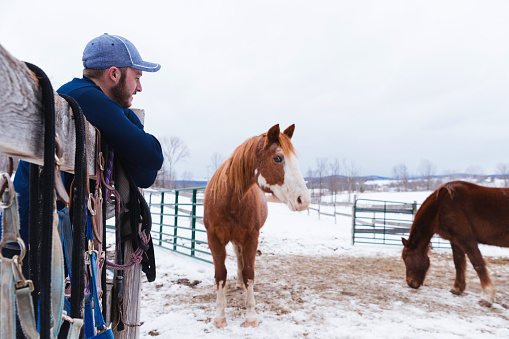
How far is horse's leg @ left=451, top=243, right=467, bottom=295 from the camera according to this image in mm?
4168

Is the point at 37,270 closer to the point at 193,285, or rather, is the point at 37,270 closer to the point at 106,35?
the point at 106,35

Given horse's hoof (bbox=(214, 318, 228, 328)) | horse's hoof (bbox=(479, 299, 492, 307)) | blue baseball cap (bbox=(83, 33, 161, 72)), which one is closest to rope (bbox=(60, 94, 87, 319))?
blue baseball cap (bbox=(83, 33, 161, 72))

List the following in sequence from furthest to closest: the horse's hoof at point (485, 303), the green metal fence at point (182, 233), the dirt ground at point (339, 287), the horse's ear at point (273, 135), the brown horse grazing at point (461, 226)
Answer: the green metal fence at point (182, 233)
the brown horse grazing at point (461, 226)
the horse's hoof at point (485, 303)
the dirt ground at point (339, 287)
the horse's ear at point (273, 135)

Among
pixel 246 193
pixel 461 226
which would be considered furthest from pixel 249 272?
pixel 461 226

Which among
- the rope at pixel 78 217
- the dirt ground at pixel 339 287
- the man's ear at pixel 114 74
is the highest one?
the man's ear at pixel 114 74

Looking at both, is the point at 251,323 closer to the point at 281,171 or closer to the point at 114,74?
the point at 281,171

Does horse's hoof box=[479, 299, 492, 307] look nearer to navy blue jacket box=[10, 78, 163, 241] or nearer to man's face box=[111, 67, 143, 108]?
navy blue jacket box=[10, 78, 163, 241]

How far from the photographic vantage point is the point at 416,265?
14.0 ft

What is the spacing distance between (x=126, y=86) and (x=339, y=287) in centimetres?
429

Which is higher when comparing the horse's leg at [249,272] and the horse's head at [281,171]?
the horse's head at [281,171]

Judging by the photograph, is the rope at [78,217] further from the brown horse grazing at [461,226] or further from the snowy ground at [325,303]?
the brown horse grazing at [461,226]

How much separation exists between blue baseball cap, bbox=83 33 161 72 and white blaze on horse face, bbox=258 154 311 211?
165 cm

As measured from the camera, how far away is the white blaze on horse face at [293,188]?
244 cm

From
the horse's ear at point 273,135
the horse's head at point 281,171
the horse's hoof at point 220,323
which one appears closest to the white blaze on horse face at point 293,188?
the horse's head at point 281,171
